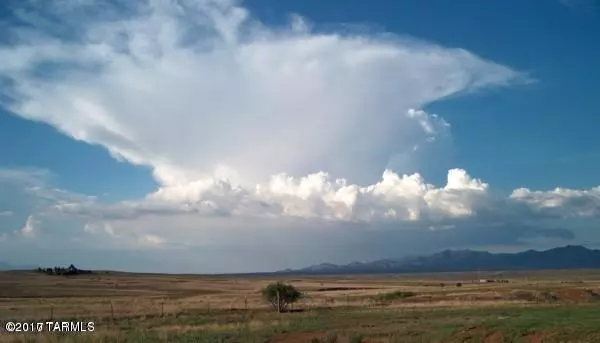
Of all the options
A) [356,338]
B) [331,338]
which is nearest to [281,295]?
[331,338]

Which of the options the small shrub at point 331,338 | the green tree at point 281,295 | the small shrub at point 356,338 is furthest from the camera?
the green tree at point 281,295

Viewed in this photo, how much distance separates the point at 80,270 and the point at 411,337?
598 ft

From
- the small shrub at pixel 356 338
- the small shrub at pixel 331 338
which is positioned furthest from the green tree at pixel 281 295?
the small shrub at pixel 356 338

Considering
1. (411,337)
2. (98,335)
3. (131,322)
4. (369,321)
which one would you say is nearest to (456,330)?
(411,337)

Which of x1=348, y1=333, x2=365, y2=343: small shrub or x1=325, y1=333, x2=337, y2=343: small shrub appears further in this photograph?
x1=325, y1=333, x2=337, y2=343: small shrub

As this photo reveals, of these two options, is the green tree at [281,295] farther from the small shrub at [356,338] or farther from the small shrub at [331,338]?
the small shrub at [356,338]

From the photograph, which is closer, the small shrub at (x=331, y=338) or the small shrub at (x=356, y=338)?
the small shrub at (x=356, y=338)

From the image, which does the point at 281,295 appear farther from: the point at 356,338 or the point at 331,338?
the point at 356,338

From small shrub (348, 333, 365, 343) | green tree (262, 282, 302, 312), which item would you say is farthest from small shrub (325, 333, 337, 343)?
green tree (262, 282, 302, 312)

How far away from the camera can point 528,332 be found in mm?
25719

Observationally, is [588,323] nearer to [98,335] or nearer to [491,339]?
[491,339]

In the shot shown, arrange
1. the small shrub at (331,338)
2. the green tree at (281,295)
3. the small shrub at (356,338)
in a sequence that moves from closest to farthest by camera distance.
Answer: the small shrub at (356,338) < the small shrub at (331,338) < the green tree at (281,295)

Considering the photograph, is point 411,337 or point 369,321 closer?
point 411,337

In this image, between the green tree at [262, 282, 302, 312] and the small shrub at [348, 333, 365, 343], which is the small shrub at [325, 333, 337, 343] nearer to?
the small shrub at [348, 333, 365, 343]
